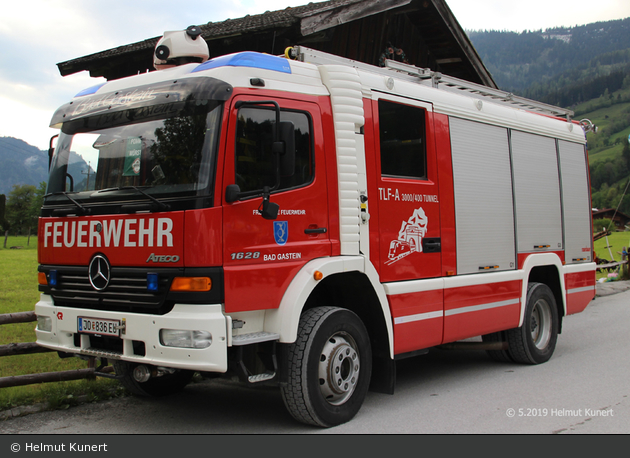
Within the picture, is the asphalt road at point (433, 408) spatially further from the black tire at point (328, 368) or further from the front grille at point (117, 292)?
the front grille at point (117, 292)

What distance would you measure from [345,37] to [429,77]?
4.83m

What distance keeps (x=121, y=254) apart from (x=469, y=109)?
429 cm

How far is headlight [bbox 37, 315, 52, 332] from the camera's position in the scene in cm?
509

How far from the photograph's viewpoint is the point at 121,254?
15.1ft

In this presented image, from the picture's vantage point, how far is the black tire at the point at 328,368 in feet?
15.4

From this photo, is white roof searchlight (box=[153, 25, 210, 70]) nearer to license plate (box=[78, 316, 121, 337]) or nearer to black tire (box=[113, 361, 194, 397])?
license plate (box=[78, 316, 121, 337])

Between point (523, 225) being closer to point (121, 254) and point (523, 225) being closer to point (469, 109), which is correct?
point (469, 109)

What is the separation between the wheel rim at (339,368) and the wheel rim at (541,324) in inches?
141

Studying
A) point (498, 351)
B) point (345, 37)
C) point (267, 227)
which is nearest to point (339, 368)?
point (267, 227)

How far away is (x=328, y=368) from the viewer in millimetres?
4961

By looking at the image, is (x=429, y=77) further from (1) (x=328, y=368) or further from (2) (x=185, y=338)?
(2) (x=185, y=338)

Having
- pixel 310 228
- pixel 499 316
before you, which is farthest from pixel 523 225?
pixel 310 228

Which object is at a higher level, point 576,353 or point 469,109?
point 469,109

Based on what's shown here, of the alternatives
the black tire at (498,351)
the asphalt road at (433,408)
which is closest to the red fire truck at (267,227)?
the asphalt road at (433,408)
